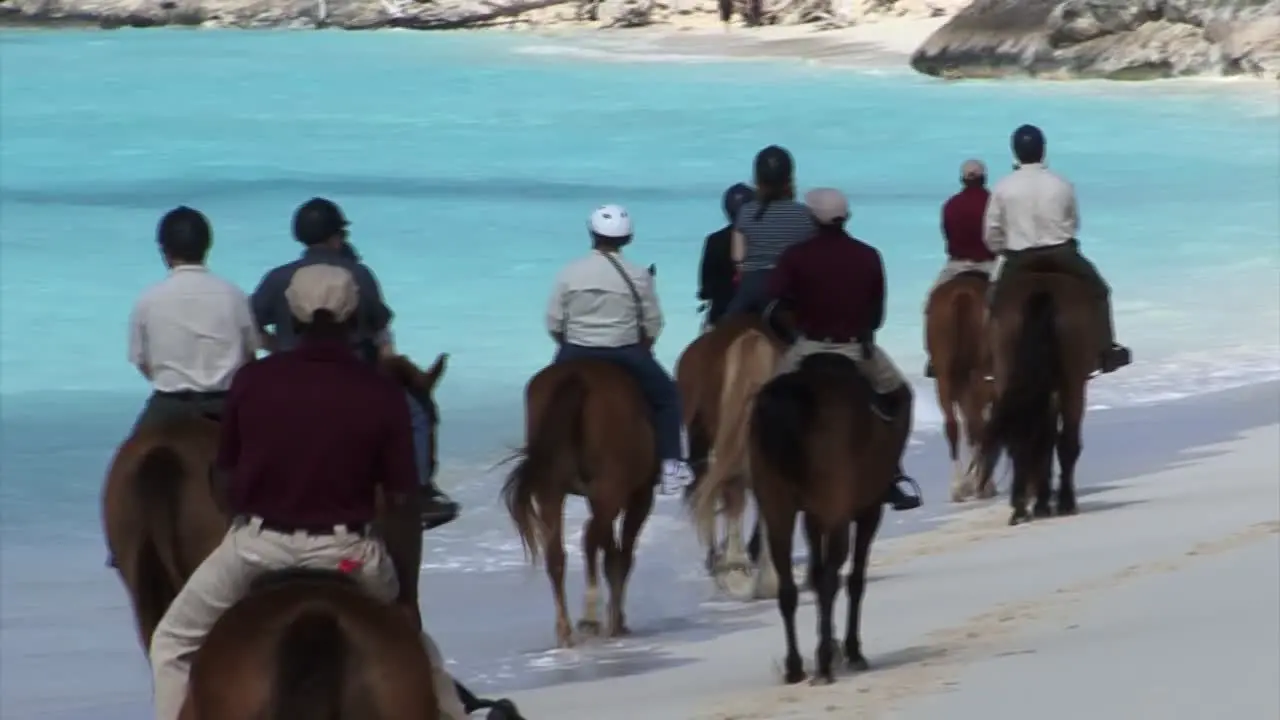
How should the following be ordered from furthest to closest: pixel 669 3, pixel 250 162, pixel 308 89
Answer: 1. pixel 669 3
2. pixel 308 89
3. pixel 250 162

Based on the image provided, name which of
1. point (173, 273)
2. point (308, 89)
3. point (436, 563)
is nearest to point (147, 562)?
point (173, 273)

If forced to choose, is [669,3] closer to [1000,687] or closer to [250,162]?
[250,162]

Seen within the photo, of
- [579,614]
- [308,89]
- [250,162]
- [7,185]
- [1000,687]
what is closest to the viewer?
[1000,687]

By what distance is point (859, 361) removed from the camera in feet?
29.9

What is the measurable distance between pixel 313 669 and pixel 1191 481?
9735 mm

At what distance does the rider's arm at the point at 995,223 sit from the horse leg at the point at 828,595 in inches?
174

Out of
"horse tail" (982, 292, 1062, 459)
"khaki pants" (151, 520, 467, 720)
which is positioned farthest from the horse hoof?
"khaki pants" (151, 520, 467, 720)

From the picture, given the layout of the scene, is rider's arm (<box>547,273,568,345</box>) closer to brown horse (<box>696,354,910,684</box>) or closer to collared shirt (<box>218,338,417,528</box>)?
brown horse (<box>696,354,910,684</box>)

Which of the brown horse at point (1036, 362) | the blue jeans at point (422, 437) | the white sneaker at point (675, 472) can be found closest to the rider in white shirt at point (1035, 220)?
the brown horse at point (1036, 362)

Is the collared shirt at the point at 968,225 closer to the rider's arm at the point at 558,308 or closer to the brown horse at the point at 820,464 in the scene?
the rider's arm at the point at 558,308

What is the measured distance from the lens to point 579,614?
11836 mm

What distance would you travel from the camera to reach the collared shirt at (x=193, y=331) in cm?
837

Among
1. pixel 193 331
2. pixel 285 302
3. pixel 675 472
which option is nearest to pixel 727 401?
pixel 675 472

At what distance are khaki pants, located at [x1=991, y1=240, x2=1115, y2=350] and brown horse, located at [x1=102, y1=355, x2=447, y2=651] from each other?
5118mm
